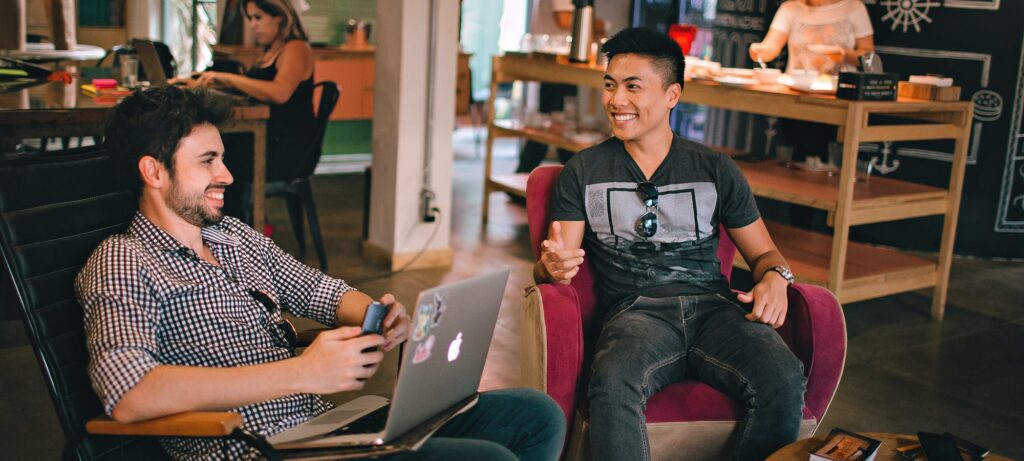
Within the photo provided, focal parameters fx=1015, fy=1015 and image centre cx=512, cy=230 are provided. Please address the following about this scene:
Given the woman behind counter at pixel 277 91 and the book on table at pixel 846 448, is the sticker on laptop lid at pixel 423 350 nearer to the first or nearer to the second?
the book on table at pixel 846 448

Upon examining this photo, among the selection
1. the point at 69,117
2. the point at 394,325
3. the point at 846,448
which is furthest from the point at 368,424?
the point at 69,117

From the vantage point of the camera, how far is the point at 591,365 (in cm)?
260

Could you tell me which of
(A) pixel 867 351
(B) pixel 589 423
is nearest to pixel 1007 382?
(A) pixel 867 351

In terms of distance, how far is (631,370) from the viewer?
2.40 metres

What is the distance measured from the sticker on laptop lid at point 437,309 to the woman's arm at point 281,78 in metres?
3.11

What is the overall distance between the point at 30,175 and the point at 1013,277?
16.6 ft

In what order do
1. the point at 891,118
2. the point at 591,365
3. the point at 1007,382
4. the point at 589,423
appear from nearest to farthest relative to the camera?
the point at 589,423 < the point at 591,365 < the point at 1007,382 < the point at 891,118

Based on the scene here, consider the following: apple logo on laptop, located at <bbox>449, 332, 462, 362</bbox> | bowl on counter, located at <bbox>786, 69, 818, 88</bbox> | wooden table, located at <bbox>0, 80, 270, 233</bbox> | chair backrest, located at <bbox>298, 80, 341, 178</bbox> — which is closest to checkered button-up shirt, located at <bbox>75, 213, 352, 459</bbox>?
apple logo on laptop, located at <bbox>449, 332, 462, 362</bbox>

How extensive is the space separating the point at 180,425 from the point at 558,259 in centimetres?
110

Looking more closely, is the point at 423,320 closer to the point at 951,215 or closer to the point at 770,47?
the point at 951,215

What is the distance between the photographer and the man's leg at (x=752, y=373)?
237 centimetres

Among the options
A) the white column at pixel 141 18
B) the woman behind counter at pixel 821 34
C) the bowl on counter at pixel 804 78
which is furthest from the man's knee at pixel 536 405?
the white column at pixel 141 18

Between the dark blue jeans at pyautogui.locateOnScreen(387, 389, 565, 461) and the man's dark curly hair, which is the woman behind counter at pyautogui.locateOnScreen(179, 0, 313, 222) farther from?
the dark blue jeans at pyautogui.locateOnScreen(387, 389, 565, 461)

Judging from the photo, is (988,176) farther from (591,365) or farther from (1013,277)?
(591,365)
